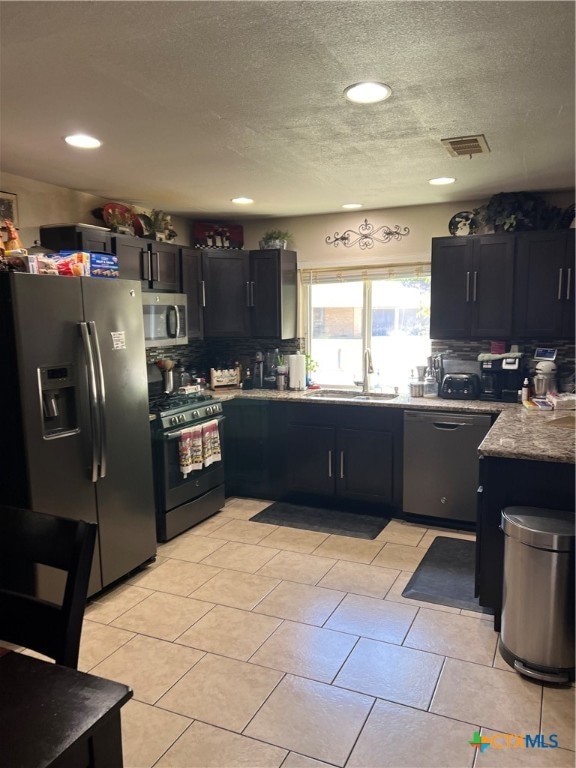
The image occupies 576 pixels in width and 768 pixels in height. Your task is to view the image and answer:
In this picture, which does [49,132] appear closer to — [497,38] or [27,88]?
[27,88]

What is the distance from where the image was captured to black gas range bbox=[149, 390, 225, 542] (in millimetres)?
3652

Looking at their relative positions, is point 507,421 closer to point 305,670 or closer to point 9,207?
point 305,670

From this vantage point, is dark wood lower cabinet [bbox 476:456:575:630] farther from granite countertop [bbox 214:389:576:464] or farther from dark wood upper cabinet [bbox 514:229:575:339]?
dark wood upper cabinet [bbox 514:229:575:339]

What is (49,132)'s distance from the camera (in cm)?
262

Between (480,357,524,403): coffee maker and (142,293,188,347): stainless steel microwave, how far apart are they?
7.70 feet

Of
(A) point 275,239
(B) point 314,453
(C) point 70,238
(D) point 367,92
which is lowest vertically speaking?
(B) point 314,453

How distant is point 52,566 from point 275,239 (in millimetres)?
3841

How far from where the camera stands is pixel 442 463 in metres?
3.95

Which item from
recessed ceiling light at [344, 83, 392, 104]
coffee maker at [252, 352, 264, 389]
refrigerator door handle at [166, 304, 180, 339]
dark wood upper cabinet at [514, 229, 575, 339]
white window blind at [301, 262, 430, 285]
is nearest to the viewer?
recessed ceiling light at [344, 83, 392, 104]

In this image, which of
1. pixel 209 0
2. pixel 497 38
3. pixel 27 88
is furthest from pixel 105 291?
pixel 497 38

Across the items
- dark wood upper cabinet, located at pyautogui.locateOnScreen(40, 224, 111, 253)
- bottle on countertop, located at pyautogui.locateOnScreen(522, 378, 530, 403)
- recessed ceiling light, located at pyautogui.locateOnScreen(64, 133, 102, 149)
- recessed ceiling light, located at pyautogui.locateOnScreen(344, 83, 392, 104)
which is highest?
recessed ceiling light, located at pyautogui.locateOnScreen(64, 133, 102, 149)

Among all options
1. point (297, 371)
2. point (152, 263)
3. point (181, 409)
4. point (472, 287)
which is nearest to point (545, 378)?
point (472, 287)

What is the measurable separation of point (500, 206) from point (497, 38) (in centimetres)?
242

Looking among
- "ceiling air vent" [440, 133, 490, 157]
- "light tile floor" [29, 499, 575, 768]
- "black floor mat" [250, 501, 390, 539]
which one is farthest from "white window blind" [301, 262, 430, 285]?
"light tile floor" [29, 499, 575, 768]
